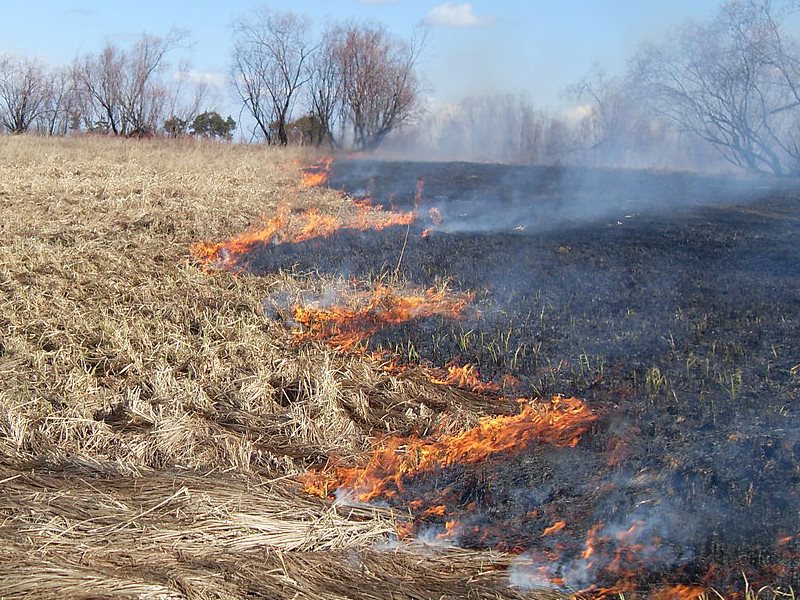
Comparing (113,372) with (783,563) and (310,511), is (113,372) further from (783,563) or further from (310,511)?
(783,563)

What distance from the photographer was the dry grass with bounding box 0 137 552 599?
3.19 metres

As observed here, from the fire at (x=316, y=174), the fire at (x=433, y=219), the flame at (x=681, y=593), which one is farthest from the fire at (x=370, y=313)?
the fire at (x=316, y=174)

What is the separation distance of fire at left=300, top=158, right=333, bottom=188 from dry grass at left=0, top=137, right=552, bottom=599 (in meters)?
7.00

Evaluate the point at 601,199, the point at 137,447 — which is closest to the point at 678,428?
the point at 137,447

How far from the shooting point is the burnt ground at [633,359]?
333cm

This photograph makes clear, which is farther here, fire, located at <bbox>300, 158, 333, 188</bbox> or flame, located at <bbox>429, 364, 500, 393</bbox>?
fire, located at <bbox>300, 158, 333, 188</bbox>

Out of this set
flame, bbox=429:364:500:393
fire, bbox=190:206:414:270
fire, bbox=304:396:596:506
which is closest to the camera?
fire, bbox=304:396:596:506

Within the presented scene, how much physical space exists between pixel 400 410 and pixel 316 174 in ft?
43.0

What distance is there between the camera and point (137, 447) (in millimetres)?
4258

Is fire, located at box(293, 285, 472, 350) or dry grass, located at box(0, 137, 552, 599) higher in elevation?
fire, located at box(293, 285, 472, 350)

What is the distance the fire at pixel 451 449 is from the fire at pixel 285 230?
484cm

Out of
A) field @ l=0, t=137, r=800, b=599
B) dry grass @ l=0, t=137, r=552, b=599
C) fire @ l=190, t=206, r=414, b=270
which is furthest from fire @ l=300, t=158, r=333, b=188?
dry grass @ l=0, t=137, r=552, b=599

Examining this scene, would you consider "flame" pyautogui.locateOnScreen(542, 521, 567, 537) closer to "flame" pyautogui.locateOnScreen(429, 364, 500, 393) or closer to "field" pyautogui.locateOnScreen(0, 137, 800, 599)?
"field" pyautogui.locateOnScreen(0, 137, 800, 599)

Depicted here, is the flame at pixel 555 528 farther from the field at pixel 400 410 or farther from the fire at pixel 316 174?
the fire at pixel 316 174
